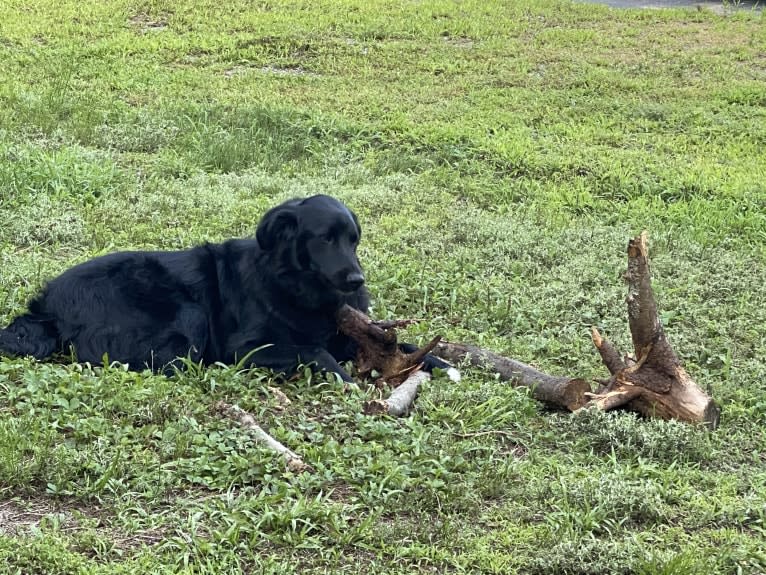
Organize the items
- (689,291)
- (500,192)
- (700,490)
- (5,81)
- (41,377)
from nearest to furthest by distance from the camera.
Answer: (700,490) < (41,377) < (689,291) < (500,192) < (5,81)

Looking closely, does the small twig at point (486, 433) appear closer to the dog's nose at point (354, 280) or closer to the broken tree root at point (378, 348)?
the broken tree root at point (378, 348)

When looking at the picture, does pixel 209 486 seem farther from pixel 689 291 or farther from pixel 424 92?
pixel 424 92

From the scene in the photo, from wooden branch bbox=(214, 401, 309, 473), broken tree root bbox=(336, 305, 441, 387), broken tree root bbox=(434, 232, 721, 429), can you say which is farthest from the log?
wooden branch bbox=(214, 401, 309, 473)

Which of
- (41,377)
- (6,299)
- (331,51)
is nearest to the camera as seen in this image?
(41,377)

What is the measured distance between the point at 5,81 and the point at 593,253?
7.73 m

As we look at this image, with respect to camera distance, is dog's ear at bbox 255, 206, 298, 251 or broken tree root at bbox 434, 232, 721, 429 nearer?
broken tree root at bbox 434, 232, 721, 429

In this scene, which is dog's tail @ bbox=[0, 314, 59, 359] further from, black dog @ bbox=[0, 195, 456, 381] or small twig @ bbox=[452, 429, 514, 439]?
small twig @ bbox=[452, 429, 514, 439]

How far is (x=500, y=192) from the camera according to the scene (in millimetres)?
9883

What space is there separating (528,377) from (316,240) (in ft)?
4.57

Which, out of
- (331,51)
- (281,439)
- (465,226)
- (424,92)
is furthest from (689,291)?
(331,51)

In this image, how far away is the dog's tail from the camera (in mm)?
5758

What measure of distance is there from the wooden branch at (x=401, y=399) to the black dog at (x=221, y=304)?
267 millimetres

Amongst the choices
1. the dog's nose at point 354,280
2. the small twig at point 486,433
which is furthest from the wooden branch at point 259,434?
the dog's nose at point 354,280

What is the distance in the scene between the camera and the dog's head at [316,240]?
19.4 feet
